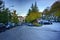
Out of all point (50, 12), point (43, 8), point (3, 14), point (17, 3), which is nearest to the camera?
point (50, 12)

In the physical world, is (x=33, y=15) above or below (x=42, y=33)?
above

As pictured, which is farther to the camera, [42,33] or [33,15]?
[42,33]

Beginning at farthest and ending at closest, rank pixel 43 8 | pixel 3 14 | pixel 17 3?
pixel 3 14
pixel 17 3
pixel 43 8

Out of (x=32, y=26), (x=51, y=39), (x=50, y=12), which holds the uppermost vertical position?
(x=50, y=12)

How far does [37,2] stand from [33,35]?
509 mm

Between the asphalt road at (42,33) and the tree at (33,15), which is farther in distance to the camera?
the asphalt road at (42,33)

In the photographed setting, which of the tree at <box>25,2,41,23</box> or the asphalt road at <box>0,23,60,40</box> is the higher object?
the tree at <box>25,2,41,23</box>

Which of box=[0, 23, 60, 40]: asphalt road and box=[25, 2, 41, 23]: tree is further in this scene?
box=[0, 23, 60, 40]: asphalt road

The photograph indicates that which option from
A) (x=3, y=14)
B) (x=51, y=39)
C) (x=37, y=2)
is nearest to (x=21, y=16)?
(x=37, y=2)

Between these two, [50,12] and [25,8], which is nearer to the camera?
[50,12]

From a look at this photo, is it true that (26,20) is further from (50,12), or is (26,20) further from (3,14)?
(3,14)

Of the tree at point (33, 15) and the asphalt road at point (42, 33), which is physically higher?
the tree at point (33, 15)

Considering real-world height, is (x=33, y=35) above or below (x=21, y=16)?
below

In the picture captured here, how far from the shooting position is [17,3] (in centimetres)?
218
